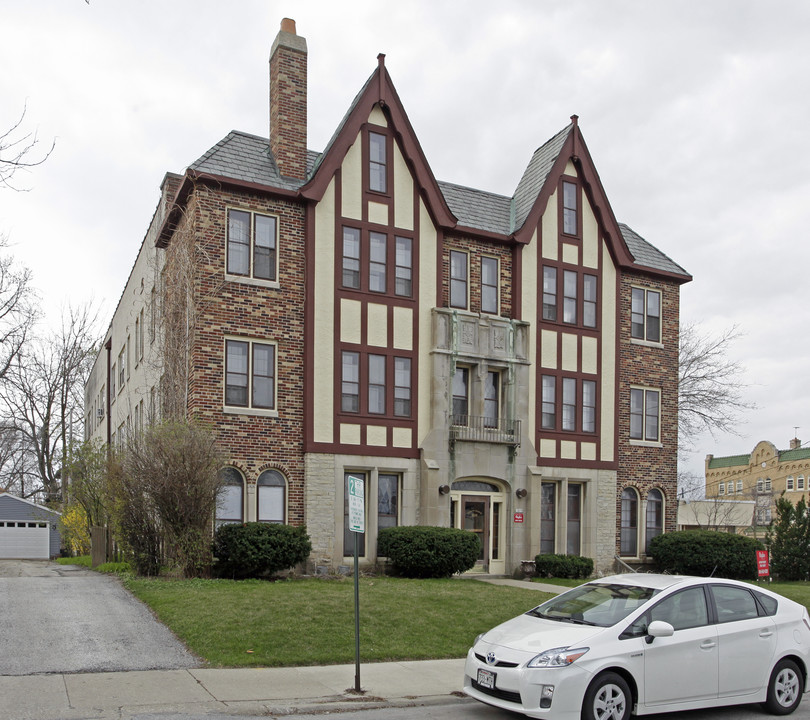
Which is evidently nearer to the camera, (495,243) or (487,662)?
(487,662)

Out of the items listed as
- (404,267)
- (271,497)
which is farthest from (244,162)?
(271,497)

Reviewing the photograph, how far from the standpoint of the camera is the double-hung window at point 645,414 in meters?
27.4

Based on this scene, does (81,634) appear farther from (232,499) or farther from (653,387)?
(653,387)

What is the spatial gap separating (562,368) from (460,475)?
184 inches

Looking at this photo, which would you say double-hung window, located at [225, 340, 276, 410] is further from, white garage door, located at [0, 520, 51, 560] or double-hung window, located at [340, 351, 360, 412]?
white garage door, located at [0, 520, 51, 560]

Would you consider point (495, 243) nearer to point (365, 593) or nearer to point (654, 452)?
point (654, 452)

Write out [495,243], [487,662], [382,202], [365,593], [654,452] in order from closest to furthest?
[487,662], [365,593], [382,202], [495,243], [654,452]

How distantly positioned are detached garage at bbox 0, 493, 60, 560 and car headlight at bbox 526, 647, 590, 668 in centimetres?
4191

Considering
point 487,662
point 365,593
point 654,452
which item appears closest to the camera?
point 487,662

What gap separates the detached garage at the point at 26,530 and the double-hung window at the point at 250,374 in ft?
95.8

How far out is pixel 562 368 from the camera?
25.6 meters

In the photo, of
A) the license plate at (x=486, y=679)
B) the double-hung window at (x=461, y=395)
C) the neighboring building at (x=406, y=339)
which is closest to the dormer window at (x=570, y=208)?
the neighboring building at (x=406, y=339)

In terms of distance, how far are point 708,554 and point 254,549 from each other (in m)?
13.3

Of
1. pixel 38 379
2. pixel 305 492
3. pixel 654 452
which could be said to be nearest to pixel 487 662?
pixel 305 492
